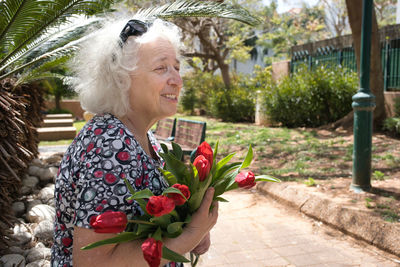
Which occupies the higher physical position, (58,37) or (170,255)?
(58,37)

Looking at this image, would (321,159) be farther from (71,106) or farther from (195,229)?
(71,106)

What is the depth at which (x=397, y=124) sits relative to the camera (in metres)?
8.21

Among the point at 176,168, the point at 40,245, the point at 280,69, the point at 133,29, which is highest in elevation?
the point at 280,69

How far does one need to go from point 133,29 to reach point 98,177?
642mm

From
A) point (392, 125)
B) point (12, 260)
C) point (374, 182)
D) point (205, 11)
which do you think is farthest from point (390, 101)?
point (12, 260)

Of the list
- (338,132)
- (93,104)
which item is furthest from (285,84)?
(93,104)

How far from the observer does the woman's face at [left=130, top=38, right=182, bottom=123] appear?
154 centimetres

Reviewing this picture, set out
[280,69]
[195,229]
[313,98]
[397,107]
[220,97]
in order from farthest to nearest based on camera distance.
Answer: [220,97] < [280,69] < [313,98] < [397,107] < [195,229]

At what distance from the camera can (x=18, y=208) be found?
14.1ft

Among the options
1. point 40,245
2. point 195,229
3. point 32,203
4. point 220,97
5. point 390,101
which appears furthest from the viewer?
point 220,97

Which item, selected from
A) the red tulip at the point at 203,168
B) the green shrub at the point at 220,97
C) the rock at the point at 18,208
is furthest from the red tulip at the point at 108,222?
the green shrub at the point at 220,97

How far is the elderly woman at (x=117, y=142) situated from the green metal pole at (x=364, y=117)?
3777 millimetres

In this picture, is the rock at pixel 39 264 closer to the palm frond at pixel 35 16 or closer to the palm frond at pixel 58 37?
the palm frond at pixel 35 16

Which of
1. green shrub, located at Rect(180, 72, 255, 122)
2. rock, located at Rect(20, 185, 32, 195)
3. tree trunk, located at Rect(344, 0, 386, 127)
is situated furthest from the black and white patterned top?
green shrub, located at Rect(180, 72, 255, 122)
